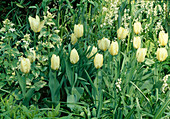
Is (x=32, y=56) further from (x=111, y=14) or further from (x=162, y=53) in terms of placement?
(x=111, y=14)

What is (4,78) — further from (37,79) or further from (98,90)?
(98,90)

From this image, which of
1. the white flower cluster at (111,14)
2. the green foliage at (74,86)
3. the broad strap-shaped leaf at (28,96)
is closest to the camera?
the green foliage at (74,86)

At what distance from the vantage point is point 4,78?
217 centimetres

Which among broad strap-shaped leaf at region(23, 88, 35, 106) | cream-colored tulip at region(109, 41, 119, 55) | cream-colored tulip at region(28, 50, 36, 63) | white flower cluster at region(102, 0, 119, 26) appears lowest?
broad strap-shaped leaf at region(23, 88, 35, 106)

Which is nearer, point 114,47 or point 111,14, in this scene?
point 114,47

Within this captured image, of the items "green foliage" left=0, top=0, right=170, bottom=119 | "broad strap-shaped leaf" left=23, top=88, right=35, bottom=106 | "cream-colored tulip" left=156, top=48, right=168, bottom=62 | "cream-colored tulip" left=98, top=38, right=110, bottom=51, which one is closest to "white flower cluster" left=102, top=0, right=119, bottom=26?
"green foliage" left=0, top=0, right=170, bottom=119

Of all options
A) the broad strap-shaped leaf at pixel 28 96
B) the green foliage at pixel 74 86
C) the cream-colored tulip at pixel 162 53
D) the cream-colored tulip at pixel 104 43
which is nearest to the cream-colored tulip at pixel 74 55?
the green foliage at pixel 74 86

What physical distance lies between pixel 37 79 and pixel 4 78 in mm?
331

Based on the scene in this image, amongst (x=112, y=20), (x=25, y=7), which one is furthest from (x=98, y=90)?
(x=25, y=7)

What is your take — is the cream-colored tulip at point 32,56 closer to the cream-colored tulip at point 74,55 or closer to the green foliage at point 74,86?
the green foliage at point 74,86

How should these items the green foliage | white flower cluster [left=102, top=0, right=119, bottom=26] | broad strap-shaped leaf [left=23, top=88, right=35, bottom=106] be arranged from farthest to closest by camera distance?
white flower cluster [left=102, top=0, right=119, bottom=26] → broad strap-shaped leaf [left=23, top=88, right=35, bottom=106] → the green foliage

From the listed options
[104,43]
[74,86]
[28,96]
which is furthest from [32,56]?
[104,43]

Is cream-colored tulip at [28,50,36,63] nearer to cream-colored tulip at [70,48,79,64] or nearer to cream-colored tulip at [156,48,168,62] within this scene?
cream-colored tulip at [70,48,79,64]

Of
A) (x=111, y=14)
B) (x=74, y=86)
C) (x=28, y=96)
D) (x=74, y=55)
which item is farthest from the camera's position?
(x=111, y=14)
